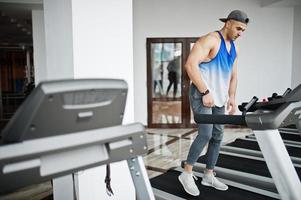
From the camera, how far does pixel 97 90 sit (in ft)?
2.58

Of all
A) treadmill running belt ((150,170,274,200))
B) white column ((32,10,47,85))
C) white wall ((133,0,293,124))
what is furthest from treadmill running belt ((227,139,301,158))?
white column ((32,10,47,85))

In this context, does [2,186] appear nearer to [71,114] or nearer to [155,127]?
[71,114]

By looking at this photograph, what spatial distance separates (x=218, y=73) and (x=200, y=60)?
0.18 meters

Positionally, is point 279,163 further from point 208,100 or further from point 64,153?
point 64,153

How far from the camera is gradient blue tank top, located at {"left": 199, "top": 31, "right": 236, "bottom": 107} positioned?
2.07 meters

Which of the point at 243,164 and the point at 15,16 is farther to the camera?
the point at 15,16

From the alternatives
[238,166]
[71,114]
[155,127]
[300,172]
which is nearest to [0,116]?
[155,127]

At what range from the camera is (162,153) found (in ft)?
12.7

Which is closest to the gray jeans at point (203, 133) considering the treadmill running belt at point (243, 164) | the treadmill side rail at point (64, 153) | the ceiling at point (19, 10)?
the treadmill running belt at point (243, 164)

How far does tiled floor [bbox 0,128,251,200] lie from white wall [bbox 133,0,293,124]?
2.82 ft

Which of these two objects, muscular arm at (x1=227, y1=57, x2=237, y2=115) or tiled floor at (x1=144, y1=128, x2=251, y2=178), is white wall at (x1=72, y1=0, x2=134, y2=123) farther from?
tiled floor at (x1=144, y1=128, x2=251, y2=178)

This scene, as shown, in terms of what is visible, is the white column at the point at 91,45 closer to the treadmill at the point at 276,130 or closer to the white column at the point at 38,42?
the treadmill at the point at 276,130

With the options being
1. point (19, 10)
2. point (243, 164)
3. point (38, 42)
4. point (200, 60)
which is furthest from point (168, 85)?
point (200, 60)

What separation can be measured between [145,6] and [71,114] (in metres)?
5.34
